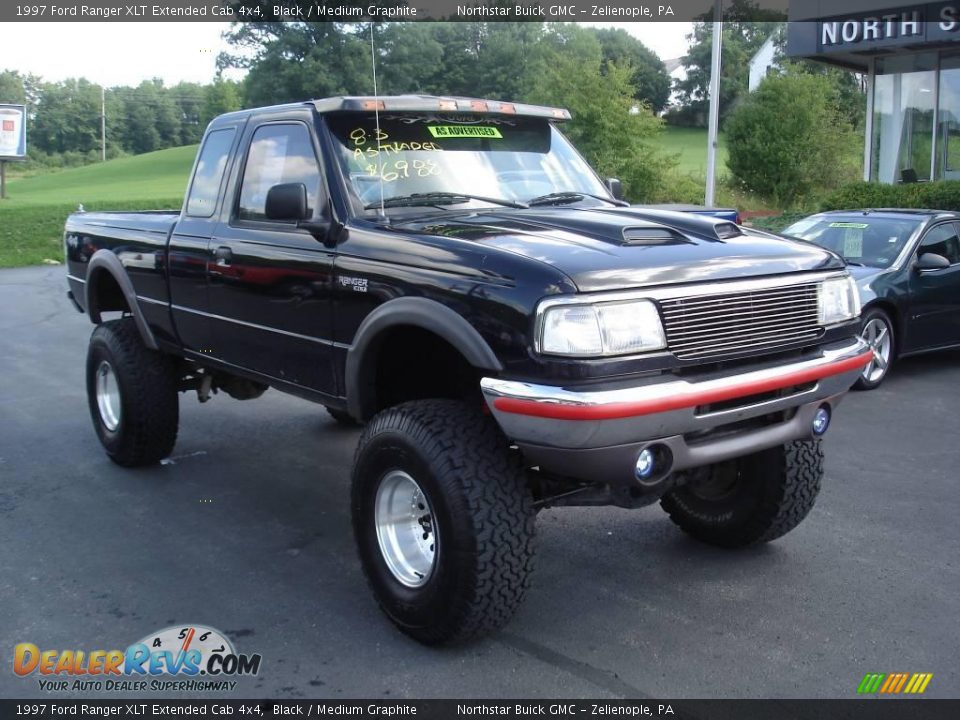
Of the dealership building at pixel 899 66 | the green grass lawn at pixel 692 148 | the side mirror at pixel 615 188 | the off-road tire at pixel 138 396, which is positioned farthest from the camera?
the green grass lawn at pixel 692 148

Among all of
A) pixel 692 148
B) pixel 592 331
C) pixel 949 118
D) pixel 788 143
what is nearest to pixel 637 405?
pixel 592 331

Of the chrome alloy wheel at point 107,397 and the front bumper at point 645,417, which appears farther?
the chrome alloy wheel at point 107,397

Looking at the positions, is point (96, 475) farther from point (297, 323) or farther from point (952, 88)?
point (952, 88)

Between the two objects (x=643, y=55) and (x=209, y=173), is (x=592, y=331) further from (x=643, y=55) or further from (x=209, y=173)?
(x=643, y=55)

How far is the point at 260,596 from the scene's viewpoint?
4.36 meters

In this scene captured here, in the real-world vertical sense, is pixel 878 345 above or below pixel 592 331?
below

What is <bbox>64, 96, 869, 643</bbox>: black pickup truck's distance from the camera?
3.40 metres

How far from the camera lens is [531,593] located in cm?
439

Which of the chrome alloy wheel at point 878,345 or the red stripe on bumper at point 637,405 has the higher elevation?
the red stripe on bumper at point 637,405

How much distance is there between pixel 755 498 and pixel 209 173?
3.54 meters

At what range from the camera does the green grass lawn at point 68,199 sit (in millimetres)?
23891

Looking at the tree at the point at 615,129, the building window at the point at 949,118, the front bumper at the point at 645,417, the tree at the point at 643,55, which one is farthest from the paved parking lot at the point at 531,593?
the tree at the point at 643,55

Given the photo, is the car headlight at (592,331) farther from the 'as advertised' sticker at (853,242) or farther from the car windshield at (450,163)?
the 'as advertised' sticker at (853,242)
